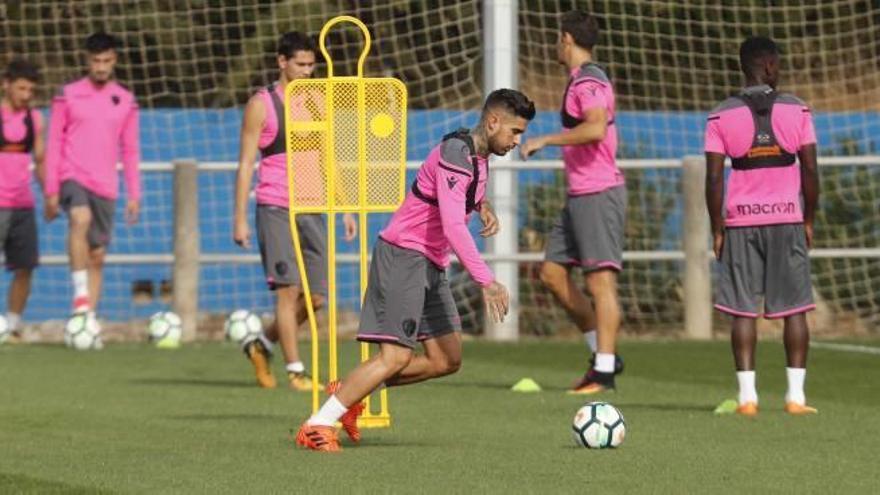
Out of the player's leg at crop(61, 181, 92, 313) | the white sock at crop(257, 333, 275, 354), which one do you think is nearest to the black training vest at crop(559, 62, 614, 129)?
the white sock at crop(257, 333, 275, 354)

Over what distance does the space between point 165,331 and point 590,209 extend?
5.41m

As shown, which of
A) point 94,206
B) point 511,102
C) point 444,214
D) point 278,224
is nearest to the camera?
point 444,214

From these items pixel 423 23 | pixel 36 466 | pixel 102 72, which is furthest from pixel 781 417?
pixel 423 23

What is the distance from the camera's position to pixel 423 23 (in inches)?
850

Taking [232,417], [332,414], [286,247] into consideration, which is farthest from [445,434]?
[286,247]

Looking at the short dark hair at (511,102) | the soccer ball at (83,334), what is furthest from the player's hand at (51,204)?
the short dark hair at (511,102)

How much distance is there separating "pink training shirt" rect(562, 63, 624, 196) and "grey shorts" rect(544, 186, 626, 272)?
0.19ft

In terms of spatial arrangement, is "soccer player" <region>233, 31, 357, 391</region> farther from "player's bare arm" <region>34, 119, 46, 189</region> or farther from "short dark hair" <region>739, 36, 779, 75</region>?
"player's bare arm" <region>34, 119, 46, 189</region>

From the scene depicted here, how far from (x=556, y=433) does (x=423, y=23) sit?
11.0m

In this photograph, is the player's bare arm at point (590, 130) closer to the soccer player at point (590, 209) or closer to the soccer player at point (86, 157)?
the soccer player at point (590, 209)

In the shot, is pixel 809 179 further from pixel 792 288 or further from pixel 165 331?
pixel 165 331

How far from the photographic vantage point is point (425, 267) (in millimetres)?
10109

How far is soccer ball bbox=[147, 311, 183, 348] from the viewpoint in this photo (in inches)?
707

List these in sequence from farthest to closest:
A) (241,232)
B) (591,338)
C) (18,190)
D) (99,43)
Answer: (18,190) < (99,43) < (591,338) < (241,232)
